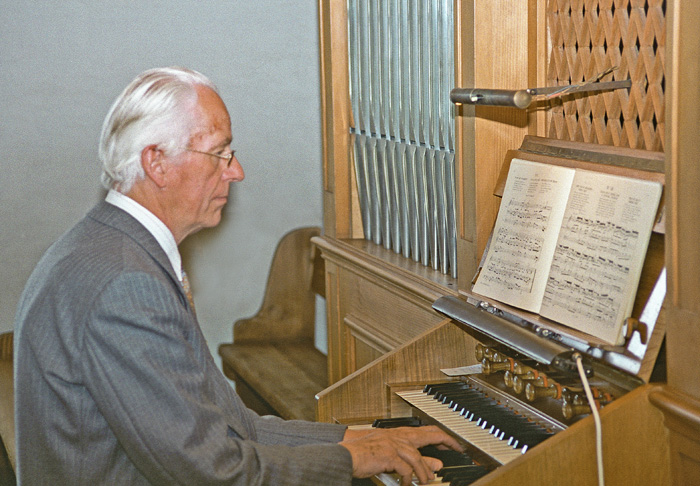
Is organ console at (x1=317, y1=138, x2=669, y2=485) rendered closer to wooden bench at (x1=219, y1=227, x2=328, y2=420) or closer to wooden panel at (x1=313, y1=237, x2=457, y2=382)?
wooden panel at (x1=313, y1=237, x2=457, y2=382)

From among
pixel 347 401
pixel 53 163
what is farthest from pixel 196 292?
pixel 347 401

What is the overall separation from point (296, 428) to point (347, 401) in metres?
0.30

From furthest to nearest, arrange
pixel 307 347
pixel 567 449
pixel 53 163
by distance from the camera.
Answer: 1. pixel 307 347
2. pixel 53 163
3. pixel 567 449

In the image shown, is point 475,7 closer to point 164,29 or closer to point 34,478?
point 34,478

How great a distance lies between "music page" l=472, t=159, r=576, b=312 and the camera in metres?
2.21

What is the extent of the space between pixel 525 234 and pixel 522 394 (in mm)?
433

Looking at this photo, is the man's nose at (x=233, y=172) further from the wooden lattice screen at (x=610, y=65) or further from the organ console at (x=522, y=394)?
the wooden lattice screen at (x=610, y=65)

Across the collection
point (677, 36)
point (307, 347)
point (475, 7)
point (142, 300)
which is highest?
point (475, 7)

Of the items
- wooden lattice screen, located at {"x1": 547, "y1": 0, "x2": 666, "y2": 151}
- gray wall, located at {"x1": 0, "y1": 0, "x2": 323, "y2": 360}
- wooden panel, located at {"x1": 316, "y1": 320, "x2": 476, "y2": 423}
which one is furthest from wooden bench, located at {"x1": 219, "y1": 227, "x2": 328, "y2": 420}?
wooden lattice screen, located at {"x1": 547, "y1": 0, "x2": 666, "y2": 151}

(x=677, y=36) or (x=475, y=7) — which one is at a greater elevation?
(x=475, y=7)

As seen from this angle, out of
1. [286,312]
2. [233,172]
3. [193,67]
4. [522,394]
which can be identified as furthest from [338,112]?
[522,394]

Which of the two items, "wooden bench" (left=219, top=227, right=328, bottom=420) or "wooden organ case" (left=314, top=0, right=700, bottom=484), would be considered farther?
"wooden bench" (left=219, top=227, right=328, bottom=420)

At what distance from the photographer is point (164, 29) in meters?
4.57

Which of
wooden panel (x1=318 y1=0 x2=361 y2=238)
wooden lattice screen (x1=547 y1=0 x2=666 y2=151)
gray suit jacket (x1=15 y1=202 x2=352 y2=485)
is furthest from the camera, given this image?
wooden panel (x1=318 y1=0 x2=361 y2=238)
